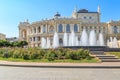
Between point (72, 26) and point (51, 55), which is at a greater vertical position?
point (72, 26)

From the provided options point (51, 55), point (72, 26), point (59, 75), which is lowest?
point (59, 75)

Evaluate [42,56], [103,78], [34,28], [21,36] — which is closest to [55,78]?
[103,78]

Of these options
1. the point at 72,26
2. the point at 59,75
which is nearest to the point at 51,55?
the point at 59,75

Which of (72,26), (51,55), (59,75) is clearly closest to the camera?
(59,75)

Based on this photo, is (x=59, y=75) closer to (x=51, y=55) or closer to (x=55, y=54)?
(x=51, y=55)

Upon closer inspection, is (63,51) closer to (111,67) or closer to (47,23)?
(111,67)

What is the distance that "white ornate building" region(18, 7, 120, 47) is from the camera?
316 ft

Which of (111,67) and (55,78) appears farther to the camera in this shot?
(111,67)

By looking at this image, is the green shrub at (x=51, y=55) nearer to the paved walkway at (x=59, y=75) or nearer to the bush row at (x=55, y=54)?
the bush row at (x=55, y=54)

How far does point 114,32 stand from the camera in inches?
4038

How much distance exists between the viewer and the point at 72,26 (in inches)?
3797

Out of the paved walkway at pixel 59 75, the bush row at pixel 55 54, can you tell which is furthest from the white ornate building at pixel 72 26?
the paved walkway at pixel 59 75

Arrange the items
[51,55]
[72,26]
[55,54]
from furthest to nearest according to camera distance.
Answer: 1. [72,26]
2. [55,54]
3. [51,55]

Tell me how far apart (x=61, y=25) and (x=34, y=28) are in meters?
11.9
